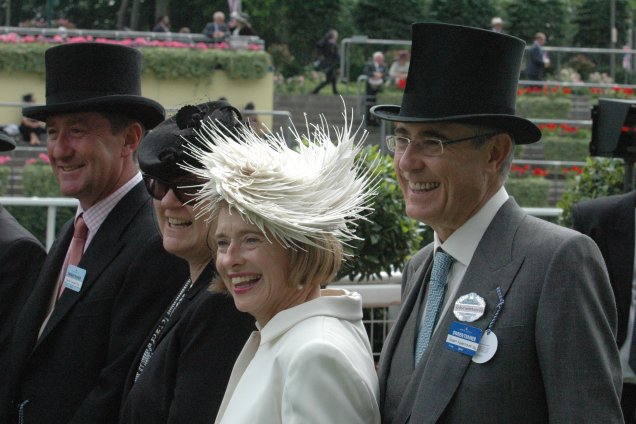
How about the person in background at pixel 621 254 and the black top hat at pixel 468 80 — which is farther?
the person in background at pixel 621 254

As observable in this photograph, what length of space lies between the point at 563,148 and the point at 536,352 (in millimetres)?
19476

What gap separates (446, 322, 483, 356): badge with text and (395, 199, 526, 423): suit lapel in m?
0.01

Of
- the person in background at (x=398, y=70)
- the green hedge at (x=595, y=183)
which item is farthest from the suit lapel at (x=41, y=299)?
the person in background at (x=398, y=70)

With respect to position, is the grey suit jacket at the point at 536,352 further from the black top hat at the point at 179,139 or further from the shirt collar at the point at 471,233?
the black top hat at the point at 179,139

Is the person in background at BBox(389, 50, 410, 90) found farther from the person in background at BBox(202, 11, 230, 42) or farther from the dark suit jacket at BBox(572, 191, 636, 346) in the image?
the dark suit jacket at BBox(572, 191, 636, 346)

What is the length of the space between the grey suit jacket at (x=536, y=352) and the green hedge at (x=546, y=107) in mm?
20142

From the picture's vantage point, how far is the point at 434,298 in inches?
113

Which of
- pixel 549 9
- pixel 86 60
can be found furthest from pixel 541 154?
pixel 86 60

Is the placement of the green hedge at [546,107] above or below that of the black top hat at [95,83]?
below

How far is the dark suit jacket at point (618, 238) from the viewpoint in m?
5.05

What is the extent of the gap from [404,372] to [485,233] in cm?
43

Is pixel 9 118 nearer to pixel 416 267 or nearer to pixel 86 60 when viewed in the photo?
pixel 86 60

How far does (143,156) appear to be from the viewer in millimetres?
3297

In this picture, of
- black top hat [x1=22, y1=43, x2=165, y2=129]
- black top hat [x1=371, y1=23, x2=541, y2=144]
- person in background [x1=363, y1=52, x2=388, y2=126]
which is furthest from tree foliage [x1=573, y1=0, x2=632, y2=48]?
black top hat [x1=371, y1=23, x2=541, y2=144]
